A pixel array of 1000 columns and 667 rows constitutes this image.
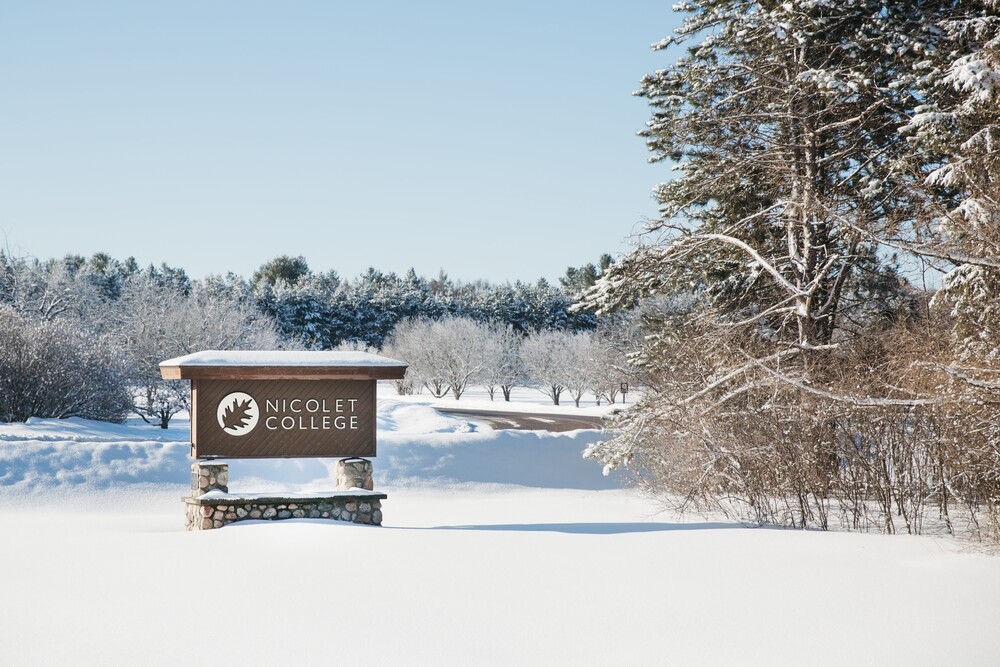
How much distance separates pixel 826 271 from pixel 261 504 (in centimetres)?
971

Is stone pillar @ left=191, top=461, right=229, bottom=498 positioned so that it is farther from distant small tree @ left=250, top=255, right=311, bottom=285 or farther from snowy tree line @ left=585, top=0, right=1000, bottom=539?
distant small tree @ left=250, top=255, right=311, bottom=285

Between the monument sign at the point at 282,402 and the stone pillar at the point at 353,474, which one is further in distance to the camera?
the stone pillar at the point at 353,474

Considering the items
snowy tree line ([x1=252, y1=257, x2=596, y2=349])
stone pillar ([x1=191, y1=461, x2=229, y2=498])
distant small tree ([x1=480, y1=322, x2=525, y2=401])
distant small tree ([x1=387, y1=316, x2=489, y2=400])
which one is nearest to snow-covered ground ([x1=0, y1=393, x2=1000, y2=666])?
stone pillar ([x1=191, y1=461, x2=229, y2=498])

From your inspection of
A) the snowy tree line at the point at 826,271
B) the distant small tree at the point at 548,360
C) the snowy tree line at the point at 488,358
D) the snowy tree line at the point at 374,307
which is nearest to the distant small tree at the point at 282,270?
the snowy tree line at the point at 374,307

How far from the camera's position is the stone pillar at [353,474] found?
12047 millimetres

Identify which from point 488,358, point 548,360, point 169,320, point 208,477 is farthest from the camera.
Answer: point 548,360

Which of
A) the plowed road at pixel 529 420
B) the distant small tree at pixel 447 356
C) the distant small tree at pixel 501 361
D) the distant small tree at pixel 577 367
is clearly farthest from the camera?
the distant small tree at pixel 501 361

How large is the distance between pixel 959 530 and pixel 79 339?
74.5 feet

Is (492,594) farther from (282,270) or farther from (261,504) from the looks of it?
(282,270)

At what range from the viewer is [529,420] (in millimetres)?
35031

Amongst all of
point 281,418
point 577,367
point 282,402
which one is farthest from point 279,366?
point 577,367

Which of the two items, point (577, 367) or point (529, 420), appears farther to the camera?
point (577, 367)

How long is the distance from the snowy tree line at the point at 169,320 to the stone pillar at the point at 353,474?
13351 millimetres

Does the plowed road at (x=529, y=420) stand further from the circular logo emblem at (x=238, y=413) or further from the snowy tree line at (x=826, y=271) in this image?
the circular logo emblem at (x=238, y=413)
